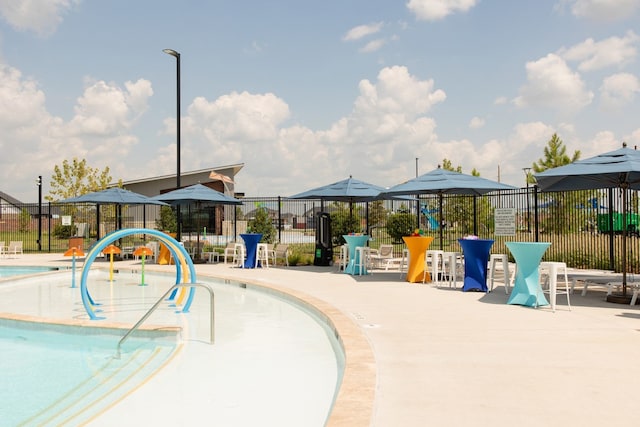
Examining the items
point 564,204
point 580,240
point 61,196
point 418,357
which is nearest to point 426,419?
point 418,357

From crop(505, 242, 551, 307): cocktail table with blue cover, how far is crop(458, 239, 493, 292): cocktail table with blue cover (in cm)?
140

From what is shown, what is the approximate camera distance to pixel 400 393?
3570mm

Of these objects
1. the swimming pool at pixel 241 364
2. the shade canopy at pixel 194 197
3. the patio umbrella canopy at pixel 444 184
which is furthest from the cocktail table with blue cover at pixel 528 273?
the shade canopy at pixel 194 197

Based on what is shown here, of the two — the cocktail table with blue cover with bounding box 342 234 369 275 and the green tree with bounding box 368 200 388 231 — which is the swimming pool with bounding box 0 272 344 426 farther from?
the green tree with bounding box 368 200 388 231

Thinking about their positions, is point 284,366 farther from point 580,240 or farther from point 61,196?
point 61,196

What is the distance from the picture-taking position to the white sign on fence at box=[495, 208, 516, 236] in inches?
509

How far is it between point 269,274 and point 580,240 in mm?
9451

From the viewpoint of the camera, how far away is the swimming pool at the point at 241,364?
3.93 meters

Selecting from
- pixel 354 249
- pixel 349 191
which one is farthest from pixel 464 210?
pixel 354 249

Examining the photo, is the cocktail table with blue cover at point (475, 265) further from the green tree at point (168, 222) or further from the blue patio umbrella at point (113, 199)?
the green tree at point (168, 222)

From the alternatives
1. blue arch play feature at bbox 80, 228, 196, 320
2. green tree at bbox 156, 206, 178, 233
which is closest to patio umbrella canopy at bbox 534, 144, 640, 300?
blue arch play feature at bbox 80, 228, 196, 320

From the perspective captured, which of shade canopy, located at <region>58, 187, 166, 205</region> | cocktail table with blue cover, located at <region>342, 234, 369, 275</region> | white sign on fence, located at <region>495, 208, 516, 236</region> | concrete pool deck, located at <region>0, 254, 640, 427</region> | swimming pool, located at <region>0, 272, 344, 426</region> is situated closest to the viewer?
concrete pool deck, located at <region>0, 254, 640, 427</region>

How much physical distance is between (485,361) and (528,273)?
341 cm

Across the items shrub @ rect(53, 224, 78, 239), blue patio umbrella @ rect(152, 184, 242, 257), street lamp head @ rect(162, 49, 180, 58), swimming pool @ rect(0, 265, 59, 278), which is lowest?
swimming pool @ rect(0, 265, 59, 278)
